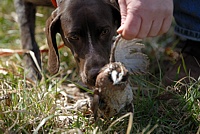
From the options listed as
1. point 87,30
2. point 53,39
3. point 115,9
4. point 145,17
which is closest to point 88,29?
point 87,30

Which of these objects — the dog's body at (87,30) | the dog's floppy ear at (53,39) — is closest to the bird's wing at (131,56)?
the dog's body at (87,30)

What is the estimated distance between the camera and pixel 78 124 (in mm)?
2469

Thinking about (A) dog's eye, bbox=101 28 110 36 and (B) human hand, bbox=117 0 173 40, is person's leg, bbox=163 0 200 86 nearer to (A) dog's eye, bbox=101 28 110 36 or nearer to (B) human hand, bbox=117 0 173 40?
(A) dog's eye, bbox=101 28 110 36

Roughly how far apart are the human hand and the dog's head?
1.46 ft

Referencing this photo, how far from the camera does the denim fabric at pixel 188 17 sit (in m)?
3.19

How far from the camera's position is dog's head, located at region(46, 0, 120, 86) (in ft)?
8.85

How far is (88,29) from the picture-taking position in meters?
2.74

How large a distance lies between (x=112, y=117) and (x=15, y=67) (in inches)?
50.5

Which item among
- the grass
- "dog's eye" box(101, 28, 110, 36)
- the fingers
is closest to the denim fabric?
the grass

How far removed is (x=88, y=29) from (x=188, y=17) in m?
0.90

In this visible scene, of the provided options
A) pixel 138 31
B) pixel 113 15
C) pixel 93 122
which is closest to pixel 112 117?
pixel 93 122

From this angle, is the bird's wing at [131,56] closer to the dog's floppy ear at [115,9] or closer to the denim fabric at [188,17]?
the dog's floppy ear at [115,9]

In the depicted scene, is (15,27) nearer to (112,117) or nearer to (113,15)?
(113,15)

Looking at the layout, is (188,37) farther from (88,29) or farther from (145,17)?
(145,17)
